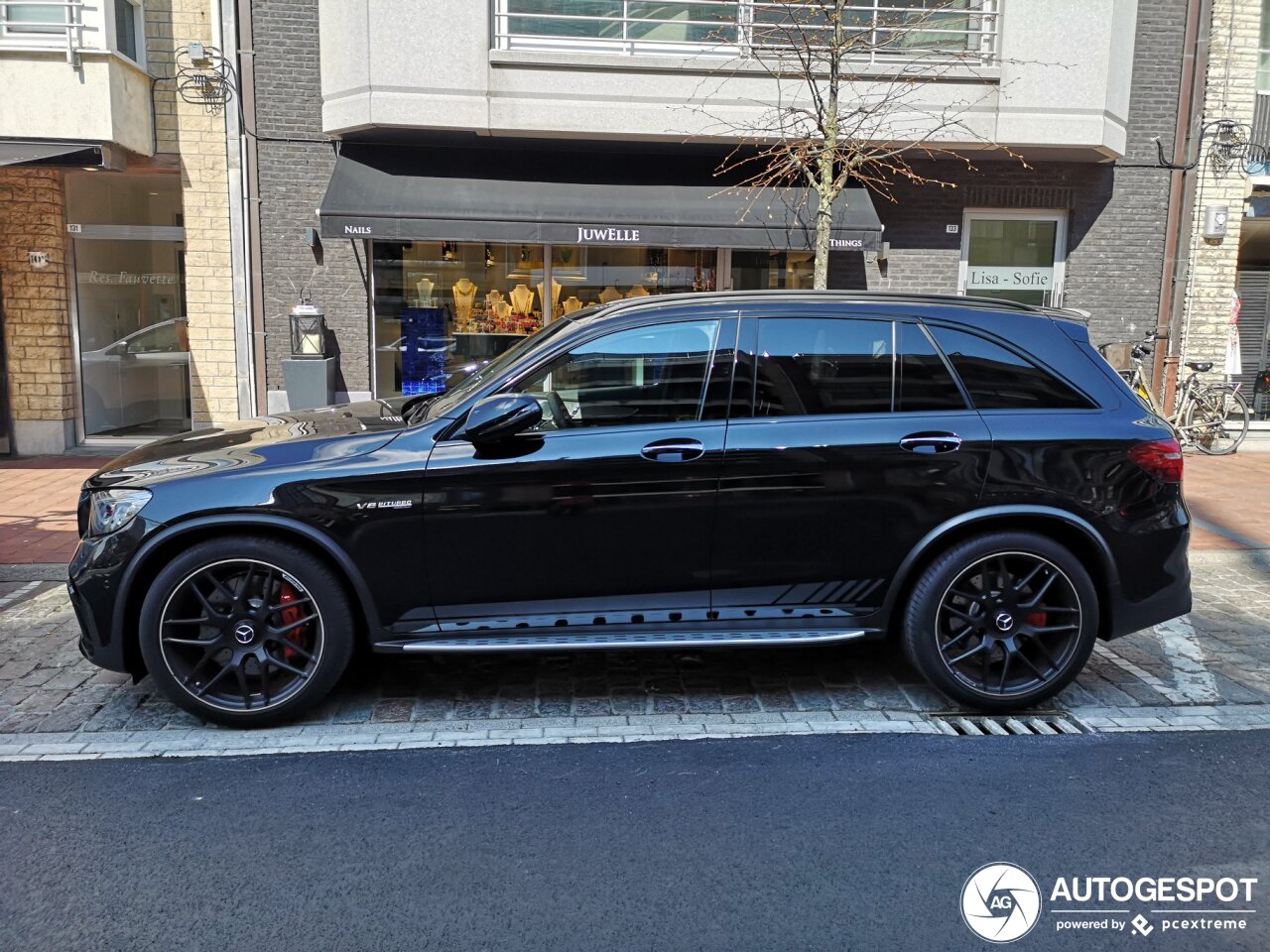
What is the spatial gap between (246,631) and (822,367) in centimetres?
271

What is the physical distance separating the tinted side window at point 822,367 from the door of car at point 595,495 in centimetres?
18

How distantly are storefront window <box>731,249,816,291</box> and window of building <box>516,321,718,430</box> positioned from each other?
7125 millimetres

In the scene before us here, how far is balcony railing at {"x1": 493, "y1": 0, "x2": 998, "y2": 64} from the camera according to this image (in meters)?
10.3

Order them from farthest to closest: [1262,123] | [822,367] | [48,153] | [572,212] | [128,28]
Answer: [1262,123]
[128,28]
[572,212]
[48,153]
[822,367]

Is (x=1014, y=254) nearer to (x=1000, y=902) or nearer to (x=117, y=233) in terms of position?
(x=1000, y=902)

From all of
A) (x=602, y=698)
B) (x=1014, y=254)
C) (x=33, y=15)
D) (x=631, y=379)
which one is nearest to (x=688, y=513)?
(x=631, y=379)

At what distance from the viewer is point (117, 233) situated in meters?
11.2

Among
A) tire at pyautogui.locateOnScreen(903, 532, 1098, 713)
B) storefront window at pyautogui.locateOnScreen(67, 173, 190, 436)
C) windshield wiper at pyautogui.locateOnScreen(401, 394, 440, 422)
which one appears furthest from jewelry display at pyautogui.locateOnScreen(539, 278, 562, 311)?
tire at pyautogui.locateOnScreen(903, 532, 1098, 713)

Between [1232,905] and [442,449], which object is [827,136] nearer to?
[442,449]

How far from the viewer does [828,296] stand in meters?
4.52

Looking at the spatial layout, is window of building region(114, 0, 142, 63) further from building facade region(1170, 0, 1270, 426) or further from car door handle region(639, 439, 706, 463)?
building facade region(1170, 0, 1270, 426)

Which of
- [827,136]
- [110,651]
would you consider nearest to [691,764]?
[110,651]

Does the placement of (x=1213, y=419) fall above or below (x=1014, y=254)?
below

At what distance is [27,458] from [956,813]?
10.8 m
